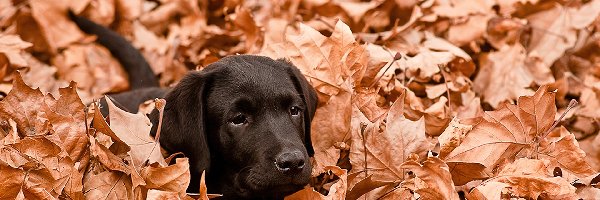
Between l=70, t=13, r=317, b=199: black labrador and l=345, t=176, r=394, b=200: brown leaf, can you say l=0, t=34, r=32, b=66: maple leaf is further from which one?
l=345, t=176, r=394, b=200: brown leaf

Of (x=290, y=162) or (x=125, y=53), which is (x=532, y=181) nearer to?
(x=290, y=162)

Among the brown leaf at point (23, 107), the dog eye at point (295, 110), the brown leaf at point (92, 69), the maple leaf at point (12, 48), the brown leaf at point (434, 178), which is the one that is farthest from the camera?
the brown leaf at point (92, 69)

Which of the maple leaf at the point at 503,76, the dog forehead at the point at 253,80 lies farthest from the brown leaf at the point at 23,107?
the maple leaf at the point at 503,76

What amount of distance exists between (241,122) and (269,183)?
34 cm

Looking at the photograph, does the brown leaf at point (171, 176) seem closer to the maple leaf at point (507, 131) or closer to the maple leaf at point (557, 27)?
the maple leaf at point (507, 131)

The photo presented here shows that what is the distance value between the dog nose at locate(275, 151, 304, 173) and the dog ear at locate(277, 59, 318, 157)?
0.48m

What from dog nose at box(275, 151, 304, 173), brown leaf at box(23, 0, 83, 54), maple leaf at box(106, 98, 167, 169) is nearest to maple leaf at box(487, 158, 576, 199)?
dog nose at box(275, 151, 304, 173)

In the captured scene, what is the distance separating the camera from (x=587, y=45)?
5348 mm

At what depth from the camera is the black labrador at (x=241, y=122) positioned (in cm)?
364

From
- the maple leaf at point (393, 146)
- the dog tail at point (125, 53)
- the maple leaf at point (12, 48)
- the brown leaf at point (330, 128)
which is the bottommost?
the dog tail at point (125, 53)

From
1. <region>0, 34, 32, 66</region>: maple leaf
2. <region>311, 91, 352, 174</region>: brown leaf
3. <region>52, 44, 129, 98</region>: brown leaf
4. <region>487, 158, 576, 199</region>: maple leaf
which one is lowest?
<region>52, 44, 129, 98</region>: brown leaf

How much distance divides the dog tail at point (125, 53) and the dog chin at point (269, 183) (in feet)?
6.58

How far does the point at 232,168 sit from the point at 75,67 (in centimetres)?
240

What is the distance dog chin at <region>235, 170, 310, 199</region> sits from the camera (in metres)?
3.55
